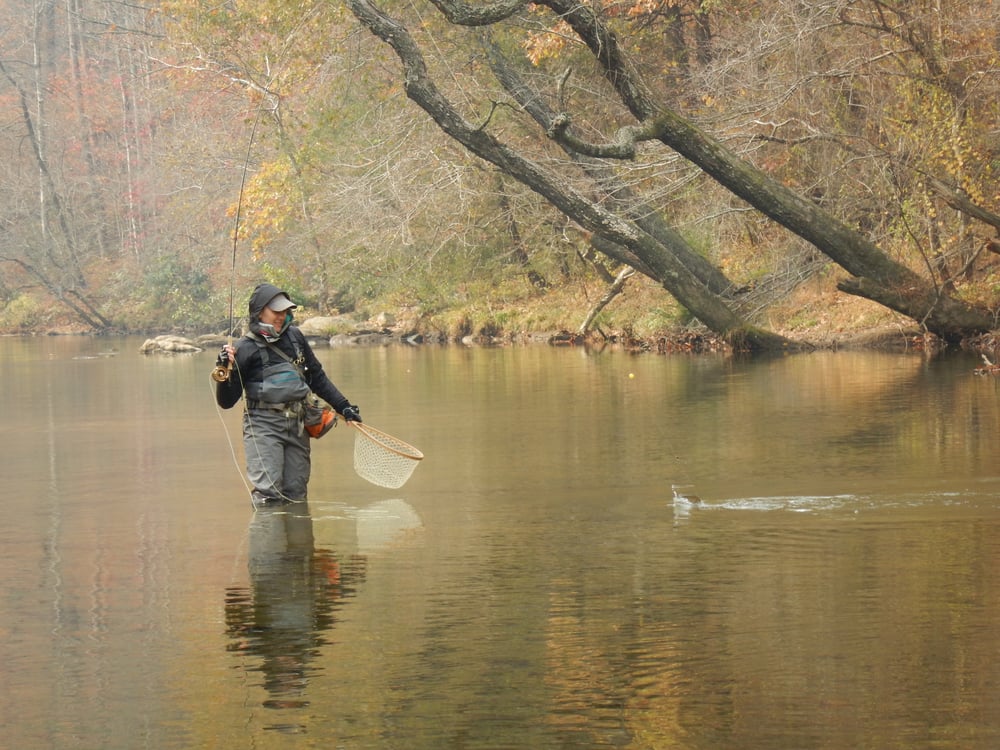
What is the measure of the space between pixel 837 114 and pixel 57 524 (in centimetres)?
1768

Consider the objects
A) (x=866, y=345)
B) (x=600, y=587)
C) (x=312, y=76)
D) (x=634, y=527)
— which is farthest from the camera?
(x=312, y=76)

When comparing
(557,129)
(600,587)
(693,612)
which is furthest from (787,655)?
(557,129)

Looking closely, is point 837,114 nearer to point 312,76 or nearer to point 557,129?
point 557,129

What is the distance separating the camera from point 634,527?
9828mm

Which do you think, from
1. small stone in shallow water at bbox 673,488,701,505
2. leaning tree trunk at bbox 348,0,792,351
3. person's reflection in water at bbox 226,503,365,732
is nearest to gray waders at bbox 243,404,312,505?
person's reflection in water at bbox 226,503,365,732

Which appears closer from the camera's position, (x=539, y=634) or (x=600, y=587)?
(x=539, y=634)

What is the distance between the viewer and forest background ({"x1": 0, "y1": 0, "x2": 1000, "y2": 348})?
2253 cm

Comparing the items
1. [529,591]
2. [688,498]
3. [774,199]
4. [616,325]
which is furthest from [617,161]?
[529,591]

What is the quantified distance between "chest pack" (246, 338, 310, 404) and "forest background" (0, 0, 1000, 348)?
3.32ft

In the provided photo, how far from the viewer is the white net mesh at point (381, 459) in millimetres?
11492

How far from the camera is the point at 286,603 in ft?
26.0

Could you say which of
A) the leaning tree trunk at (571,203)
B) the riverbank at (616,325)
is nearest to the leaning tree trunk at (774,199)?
the riverbank at (616,325)

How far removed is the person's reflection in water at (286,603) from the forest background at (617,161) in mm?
2555

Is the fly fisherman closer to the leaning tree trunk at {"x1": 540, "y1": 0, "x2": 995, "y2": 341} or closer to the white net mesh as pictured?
the white net mesh
